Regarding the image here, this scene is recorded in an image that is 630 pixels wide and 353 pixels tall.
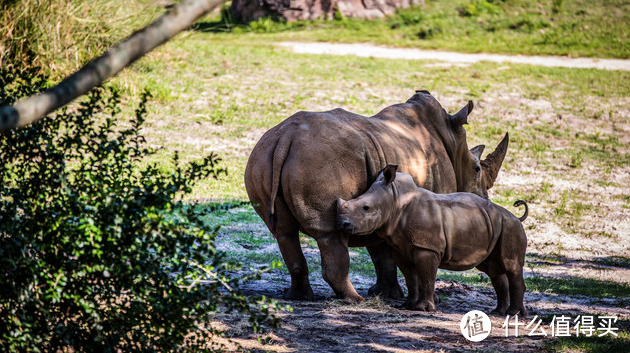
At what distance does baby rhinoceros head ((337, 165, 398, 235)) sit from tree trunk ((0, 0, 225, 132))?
3611 millimetres

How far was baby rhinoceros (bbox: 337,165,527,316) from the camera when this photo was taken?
666cm

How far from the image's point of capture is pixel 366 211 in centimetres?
662

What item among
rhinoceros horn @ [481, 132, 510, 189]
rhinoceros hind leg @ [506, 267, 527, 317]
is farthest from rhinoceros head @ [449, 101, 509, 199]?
rhinoceros hind leg @ [506, 267, 527, 317]

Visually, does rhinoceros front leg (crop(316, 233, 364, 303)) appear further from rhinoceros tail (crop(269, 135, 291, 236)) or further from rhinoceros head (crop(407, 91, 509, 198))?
rhinoceros head (crop(407, 91, 509, 198))

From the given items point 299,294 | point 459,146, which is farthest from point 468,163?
point 299,294

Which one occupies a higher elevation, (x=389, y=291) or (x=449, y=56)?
(x=449, y=56)

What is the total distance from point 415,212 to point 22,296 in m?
3.40

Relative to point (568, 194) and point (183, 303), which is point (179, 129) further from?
point (183, 303)

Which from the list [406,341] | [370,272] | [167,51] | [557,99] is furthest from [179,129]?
[406,341]

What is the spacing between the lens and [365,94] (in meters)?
17.3

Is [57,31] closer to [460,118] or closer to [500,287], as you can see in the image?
[460,118]

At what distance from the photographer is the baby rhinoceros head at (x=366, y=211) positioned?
660 centimetres

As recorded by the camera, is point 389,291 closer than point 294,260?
No

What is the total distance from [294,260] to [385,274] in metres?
1.07
